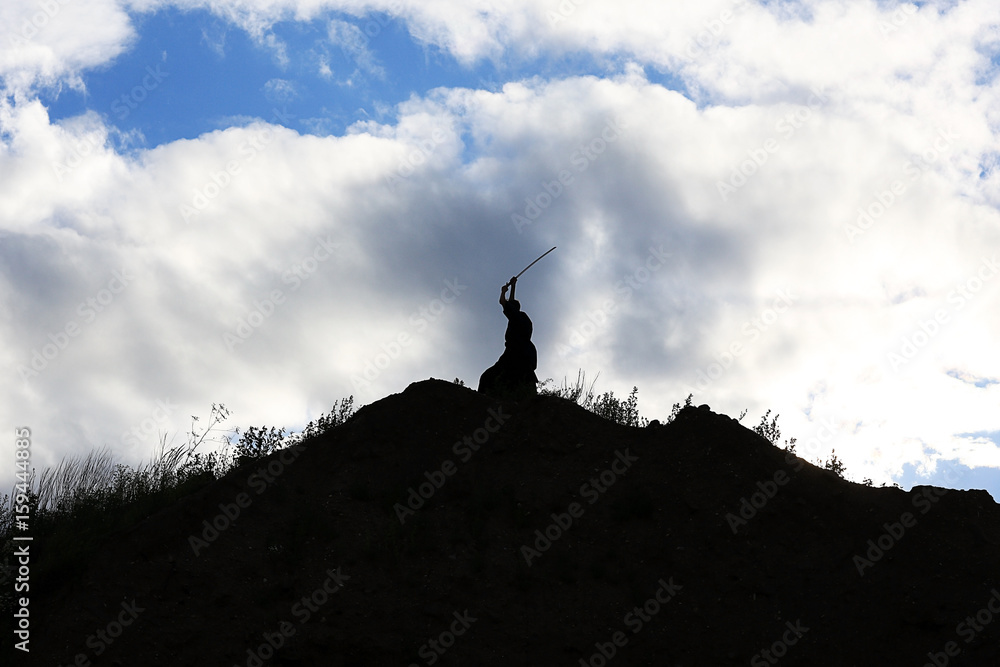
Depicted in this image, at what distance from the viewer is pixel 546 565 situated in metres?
10.2

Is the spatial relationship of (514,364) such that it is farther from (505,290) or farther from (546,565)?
(546,565)

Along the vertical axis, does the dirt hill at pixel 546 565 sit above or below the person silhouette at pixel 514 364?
below

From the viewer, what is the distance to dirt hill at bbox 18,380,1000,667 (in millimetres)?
9164

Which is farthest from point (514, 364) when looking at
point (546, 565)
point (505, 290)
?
point (546, 565)

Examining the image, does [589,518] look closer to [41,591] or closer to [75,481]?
[41,591]

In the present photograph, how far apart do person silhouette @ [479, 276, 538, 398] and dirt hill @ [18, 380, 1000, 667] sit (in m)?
1.72

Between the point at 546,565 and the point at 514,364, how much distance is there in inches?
175

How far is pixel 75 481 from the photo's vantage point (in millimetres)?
13117

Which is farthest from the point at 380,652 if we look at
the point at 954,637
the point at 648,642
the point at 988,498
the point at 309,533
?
the point at 988,498

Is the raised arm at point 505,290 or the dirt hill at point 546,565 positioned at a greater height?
the raised arm at point 505,290

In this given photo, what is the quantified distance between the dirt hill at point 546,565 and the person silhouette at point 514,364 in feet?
5.63

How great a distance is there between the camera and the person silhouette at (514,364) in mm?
13922

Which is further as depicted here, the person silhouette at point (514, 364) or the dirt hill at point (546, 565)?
the person silhouette at point (514, 364)

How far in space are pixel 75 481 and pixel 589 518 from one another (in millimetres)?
8265
